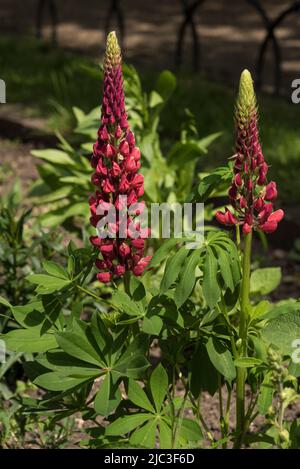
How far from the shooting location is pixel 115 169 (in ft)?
9.30

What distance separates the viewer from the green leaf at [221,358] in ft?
9.43

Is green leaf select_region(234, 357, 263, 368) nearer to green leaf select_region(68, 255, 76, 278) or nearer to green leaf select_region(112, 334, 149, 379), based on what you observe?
green leaf select_region(112, 334, 149, 379)

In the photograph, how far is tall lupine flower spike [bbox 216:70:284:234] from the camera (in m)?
2.63

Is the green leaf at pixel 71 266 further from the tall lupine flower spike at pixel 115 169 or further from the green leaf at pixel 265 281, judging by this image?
the green leaf at pixel 265 281

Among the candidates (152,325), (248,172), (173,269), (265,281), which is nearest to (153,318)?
(152,325)

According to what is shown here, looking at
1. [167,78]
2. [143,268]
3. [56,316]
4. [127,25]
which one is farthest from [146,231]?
[127,25]

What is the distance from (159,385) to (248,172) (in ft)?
2.16

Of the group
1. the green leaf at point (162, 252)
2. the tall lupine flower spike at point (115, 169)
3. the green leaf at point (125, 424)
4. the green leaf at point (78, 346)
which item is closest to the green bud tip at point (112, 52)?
the tall lupine flower spike at point (115, 169)

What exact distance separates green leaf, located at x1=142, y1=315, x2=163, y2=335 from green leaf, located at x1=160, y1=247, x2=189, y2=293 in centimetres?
11

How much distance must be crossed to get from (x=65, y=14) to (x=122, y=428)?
9.60 meters

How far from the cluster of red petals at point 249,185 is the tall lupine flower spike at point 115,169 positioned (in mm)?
271

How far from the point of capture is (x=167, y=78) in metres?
4.89
